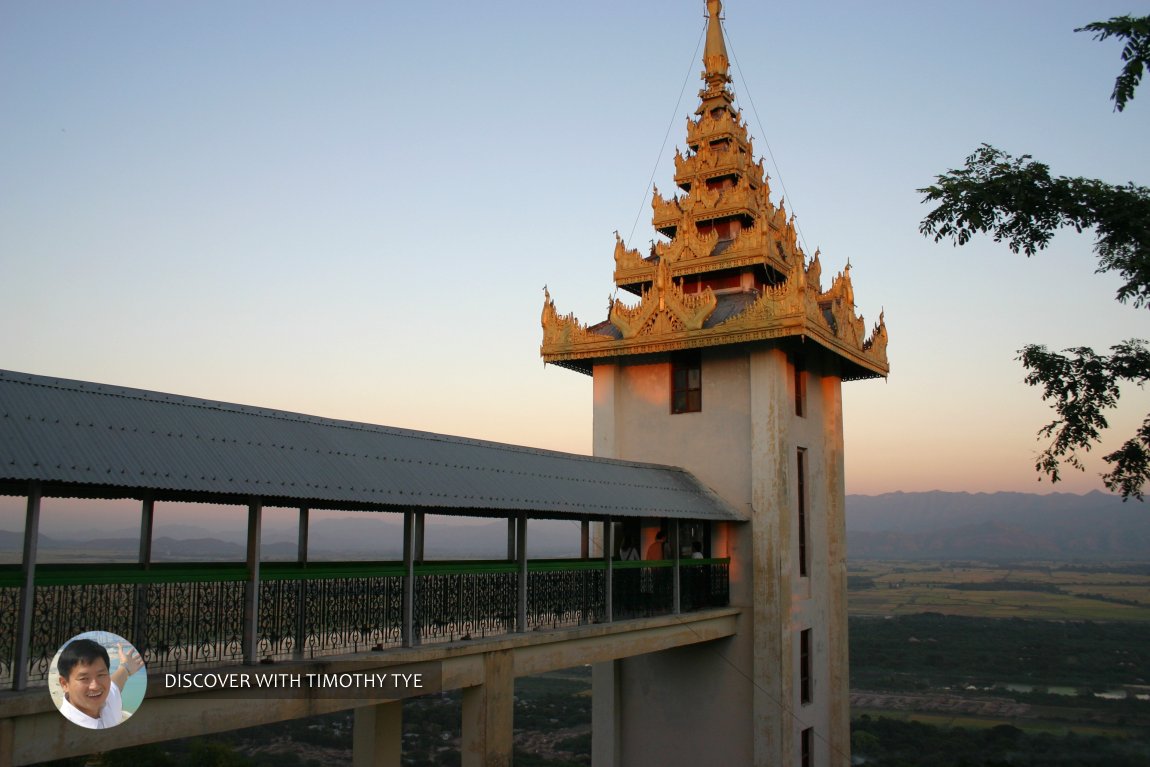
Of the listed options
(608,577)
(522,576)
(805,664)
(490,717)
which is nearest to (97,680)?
(490,717)

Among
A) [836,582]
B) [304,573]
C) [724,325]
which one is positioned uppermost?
[724,325]

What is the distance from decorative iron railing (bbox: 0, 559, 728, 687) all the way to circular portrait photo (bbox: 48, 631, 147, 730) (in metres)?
0.11

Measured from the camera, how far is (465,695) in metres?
12.4

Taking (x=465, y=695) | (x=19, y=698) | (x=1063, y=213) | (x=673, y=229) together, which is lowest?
(x=465, y=695)

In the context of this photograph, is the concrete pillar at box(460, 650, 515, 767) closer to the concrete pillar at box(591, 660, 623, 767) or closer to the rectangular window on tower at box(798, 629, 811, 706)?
the concrete pillar at box(591, 660, 623, 767)

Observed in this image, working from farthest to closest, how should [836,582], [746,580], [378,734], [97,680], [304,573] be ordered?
[836,582] → [746,580] → [378,734] → [304,573] → [97,680]

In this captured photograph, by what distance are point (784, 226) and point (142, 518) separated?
15.3 metres

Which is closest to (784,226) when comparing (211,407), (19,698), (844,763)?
(844,763)

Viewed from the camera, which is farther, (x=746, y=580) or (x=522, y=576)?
(x=746, y=580)

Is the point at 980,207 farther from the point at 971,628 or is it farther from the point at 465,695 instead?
the point at 971,628

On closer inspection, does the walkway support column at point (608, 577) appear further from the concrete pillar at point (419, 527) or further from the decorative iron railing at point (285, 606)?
the concrete pillar at point (419, 527)

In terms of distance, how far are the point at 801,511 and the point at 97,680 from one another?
1426 cm

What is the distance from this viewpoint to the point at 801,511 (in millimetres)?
19625

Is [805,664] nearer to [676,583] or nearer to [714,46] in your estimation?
[676,583]
